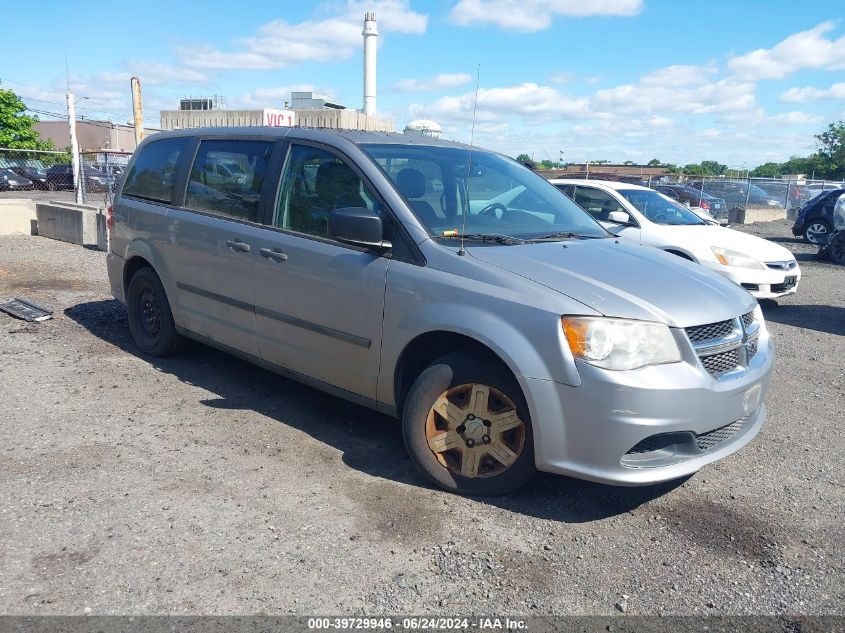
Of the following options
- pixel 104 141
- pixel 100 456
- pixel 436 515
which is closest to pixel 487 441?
pixel 436 515

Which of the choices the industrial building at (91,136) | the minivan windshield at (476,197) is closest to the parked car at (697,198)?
the minivan windshield at (476,197)

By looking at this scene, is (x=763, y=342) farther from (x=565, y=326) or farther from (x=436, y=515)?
(x=436, y=515)

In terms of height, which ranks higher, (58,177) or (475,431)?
(58,177)

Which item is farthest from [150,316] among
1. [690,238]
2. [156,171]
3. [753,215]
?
[753,215]

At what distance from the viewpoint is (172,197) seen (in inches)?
224

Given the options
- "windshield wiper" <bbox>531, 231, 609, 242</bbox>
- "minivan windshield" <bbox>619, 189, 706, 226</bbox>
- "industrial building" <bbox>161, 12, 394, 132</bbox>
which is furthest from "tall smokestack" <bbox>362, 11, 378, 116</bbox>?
"windshield wiper" <bbox>531, 231, 609, 242</bbox>

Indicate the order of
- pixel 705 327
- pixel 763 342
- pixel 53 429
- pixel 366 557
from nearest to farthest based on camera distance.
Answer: pixel 366 557 → pixel 705 327 → pixel 763 342 → pixel 53 429

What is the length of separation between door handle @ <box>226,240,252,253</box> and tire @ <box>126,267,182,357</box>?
3.75 feet

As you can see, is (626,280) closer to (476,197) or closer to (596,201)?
(476,197)

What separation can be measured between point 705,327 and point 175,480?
9.44 ft

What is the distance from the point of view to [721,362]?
12.0 feet

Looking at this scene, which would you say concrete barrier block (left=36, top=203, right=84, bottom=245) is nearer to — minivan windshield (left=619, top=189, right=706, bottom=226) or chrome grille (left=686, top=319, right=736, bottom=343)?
minivan windshield (left=619, top=189, right=706, bottom=226)

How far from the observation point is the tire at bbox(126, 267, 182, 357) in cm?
589

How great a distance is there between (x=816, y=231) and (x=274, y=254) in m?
17.7
